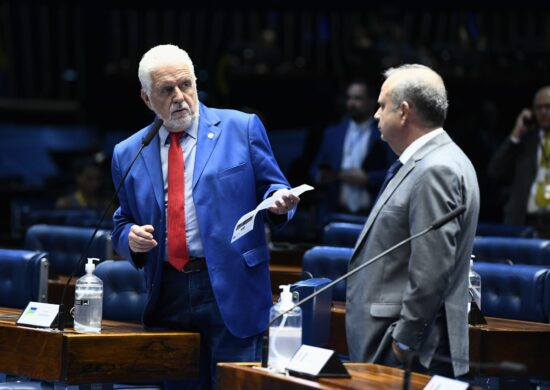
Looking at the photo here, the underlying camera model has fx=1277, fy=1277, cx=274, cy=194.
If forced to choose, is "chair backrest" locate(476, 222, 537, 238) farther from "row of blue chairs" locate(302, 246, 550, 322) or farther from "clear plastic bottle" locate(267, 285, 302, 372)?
"clear plastic bottle" locate(267, 285, 302, 372)

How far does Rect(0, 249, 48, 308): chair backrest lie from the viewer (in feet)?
18.2

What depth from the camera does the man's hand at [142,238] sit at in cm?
416

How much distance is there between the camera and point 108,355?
164 inches

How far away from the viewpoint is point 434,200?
3.61 meters

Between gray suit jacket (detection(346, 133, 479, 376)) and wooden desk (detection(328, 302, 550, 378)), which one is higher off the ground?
gray suit jacket (detection(346, 133, 479, 376))

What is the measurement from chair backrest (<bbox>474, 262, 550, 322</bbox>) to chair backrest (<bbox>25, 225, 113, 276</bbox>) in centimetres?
253

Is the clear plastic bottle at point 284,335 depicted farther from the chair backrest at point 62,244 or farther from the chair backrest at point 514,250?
the chair backrest at point 62,244

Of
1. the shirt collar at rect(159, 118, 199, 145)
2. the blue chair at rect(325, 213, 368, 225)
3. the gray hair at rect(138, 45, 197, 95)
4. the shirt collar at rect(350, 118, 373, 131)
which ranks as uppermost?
the gray hair at rect(138, 45, 197, 95)

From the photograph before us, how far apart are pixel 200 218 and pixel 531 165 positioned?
437cm

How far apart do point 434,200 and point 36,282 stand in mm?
2464

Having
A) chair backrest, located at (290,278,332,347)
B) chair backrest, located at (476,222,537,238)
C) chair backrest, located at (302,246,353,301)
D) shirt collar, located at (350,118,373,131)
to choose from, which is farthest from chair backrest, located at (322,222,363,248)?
chair backrest, located at (290,278,332,347)

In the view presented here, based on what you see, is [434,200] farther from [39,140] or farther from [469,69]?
[39,140]

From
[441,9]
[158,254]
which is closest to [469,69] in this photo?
[441,9]

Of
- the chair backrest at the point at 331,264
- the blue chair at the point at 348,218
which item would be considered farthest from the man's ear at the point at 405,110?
the blue chair at the point at 348,218
